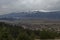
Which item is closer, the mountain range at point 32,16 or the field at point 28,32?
the field at point 28,32

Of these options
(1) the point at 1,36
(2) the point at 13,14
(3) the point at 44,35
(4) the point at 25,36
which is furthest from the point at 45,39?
(2) the point at 13,14

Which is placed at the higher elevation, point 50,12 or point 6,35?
point 6,35

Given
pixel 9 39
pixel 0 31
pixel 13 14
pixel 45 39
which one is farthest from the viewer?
pixel 13 14

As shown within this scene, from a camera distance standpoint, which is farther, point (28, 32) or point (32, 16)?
point (32, 16)

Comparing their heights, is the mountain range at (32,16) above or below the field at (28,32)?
below

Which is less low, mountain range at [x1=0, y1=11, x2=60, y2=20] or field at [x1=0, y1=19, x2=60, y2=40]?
field at [x1=0, y1=19, x2=60, y2=40]

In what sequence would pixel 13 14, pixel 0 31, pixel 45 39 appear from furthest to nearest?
pixel 13 14, pixel 45 39, pixel 0 31

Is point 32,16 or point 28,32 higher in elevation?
point 28,32

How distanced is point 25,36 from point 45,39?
941cm

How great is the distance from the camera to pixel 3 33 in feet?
83.5

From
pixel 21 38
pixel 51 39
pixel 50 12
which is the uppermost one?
pixel 21 38

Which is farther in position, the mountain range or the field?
the mountain range

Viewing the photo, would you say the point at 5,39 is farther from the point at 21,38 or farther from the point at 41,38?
the point at 41,38

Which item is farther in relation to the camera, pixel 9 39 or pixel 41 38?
pixel 41 38
